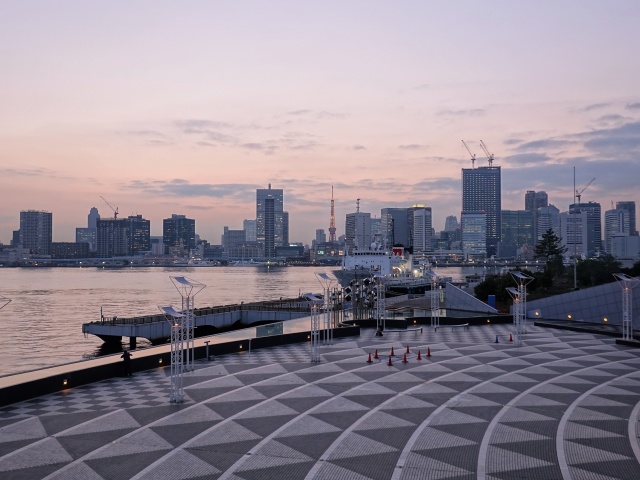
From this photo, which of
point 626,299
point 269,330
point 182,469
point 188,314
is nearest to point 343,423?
point 182,469

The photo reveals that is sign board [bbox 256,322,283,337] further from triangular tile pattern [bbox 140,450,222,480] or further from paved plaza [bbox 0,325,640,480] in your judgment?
triangular tile pattern [bbox 140,450,222,480]

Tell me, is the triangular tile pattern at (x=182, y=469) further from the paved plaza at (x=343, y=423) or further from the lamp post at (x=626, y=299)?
the lamp post at (x=626, y=299)

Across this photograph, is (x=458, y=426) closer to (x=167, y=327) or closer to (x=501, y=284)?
(x=167, y=327)

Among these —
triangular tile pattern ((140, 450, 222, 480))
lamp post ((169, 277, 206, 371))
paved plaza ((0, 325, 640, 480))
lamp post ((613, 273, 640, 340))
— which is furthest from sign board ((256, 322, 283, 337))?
lamp post ((613, 273, 640, 340))

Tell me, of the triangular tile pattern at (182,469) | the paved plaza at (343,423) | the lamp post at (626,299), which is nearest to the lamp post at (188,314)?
the paved plaza at (343,423)

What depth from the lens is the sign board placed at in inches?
1238

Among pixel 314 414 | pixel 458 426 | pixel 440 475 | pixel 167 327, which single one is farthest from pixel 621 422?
pixel 167 327

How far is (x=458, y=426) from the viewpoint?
16828 millimetres

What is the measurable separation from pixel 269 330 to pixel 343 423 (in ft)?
50.0

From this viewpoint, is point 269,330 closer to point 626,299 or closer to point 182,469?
point 626,299

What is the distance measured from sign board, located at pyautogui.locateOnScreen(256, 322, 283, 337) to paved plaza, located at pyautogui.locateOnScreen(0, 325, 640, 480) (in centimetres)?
438

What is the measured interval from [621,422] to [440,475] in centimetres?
708

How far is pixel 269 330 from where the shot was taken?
105 ft

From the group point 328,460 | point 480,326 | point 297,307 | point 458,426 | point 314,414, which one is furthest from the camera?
point 297,307
